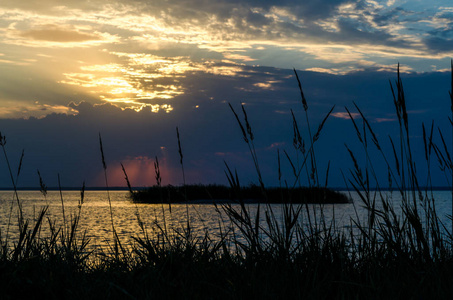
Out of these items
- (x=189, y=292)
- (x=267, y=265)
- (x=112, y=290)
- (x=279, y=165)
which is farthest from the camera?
(x=279, y=165)

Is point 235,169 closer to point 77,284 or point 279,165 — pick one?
point 279,165

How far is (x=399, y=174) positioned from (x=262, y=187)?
112 cm

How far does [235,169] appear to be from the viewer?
8.55 feet

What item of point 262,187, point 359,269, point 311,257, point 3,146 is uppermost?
point 3,146

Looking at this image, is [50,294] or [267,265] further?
[267,265]

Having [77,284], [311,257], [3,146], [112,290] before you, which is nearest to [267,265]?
[311,257]

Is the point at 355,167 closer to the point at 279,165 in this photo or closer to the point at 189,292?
the point at 279,165

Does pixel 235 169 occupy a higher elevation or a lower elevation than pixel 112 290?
higher

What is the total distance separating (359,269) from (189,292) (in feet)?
5.48

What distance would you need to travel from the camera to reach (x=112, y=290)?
261cm

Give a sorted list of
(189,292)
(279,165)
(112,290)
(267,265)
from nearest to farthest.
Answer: (189,292)
(112,290)
(267,265)
(279,165)

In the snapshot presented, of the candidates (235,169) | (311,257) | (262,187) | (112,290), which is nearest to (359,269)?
(311,257)

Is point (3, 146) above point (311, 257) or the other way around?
above

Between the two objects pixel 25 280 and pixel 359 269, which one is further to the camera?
pixel 359 269
